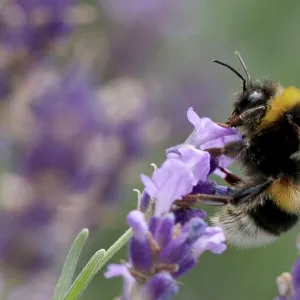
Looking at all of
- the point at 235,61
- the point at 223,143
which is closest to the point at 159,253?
the point at 223,143

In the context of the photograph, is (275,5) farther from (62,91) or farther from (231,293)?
(62,91)

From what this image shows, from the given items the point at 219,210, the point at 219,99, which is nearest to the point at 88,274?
the point at 219,210

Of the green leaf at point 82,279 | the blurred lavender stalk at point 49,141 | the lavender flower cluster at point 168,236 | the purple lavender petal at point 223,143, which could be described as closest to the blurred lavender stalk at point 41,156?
the blurred lavender stalk at point 49,141

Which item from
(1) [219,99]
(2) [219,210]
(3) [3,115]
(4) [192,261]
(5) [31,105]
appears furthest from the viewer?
(1) [219,99]

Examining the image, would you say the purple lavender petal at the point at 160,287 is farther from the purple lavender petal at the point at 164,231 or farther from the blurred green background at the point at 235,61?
the blurred green background at the point at 235,61

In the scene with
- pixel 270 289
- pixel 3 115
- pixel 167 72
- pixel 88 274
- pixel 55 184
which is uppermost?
pixel 167 72

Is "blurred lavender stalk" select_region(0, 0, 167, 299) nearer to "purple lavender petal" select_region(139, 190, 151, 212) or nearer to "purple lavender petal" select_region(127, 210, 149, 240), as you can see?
"purple lavender petal" select_region(139, 190, 151, 212)
